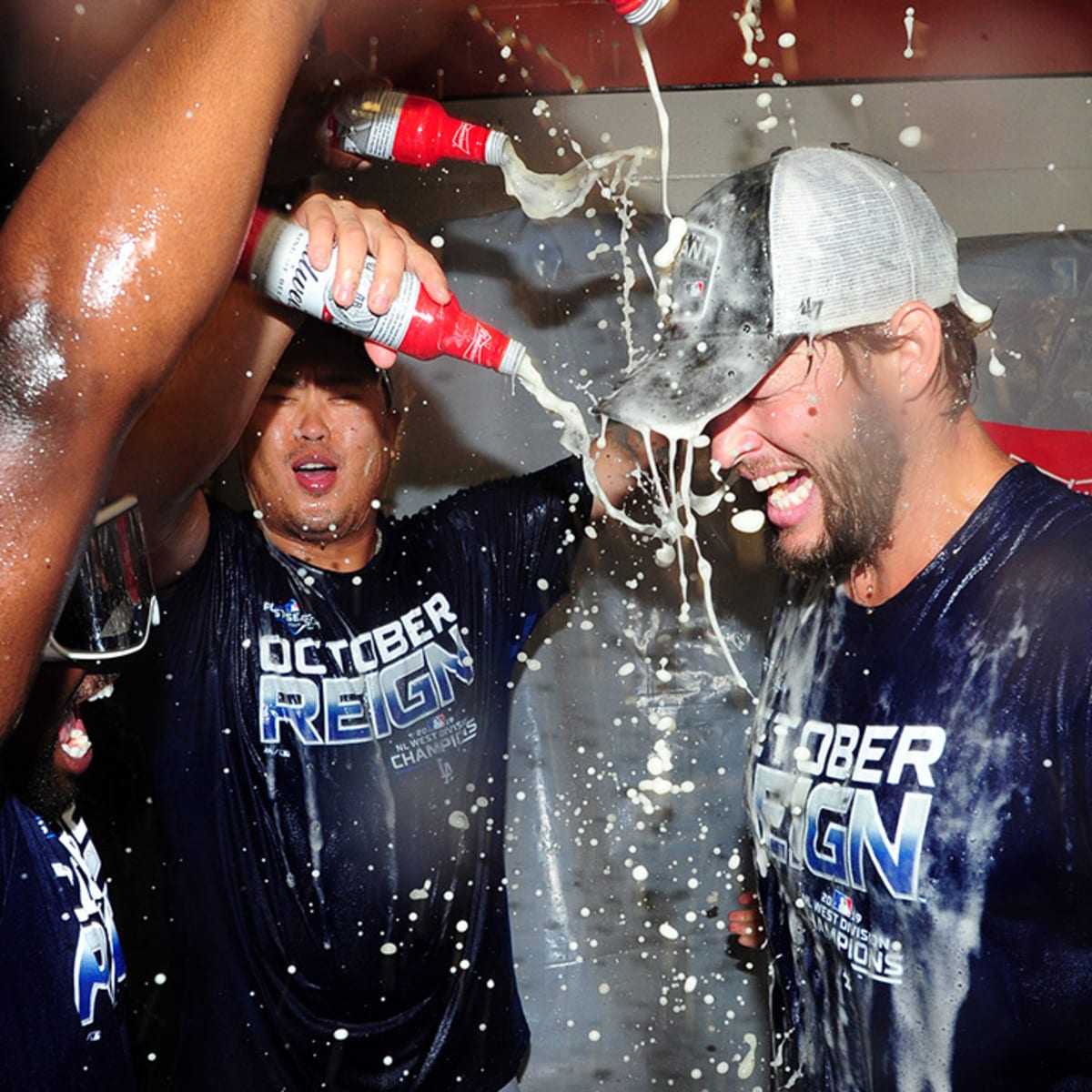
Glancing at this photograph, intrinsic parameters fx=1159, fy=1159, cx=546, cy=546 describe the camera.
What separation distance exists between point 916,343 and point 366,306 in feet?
2.72

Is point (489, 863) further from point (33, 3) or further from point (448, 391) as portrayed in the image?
point (33, 3)

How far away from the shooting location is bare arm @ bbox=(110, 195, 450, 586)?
1.60 meters

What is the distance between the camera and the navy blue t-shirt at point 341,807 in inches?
97.2

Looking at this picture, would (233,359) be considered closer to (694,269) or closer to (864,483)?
(694,269)

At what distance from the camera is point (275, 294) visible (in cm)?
162

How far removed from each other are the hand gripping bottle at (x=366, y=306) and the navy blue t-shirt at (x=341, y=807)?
1.03 meters

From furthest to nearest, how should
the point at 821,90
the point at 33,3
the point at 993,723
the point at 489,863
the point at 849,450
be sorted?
the point at 821,90 < the point at 33,3 < the point at 489,863 < the point at 849,450 < the point at 993,723

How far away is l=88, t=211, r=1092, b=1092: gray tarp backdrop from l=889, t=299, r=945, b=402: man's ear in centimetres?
155

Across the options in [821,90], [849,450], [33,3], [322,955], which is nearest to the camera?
[849,450]

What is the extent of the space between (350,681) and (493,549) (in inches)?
18.1

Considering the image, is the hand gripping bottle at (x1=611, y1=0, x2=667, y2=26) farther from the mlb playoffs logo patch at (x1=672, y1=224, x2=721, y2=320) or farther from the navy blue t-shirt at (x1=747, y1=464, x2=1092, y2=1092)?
the navy blue t-shirt at (x1=747, y1=464, x2=1092, y2=1092)

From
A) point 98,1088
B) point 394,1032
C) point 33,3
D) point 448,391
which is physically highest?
point 33,3

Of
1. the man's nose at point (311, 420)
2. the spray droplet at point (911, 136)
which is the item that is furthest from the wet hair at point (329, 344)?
the spray droplet at point (911, 136)

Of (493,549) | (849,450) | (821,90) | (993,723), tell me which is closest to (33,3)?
(493,549)
